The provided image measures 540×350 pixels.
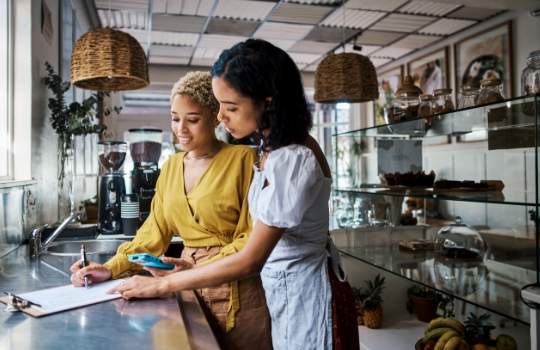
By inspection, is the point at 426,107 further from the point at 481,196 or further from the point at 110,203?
the point at 110,203

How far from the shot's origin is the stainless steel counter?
0.95 metres

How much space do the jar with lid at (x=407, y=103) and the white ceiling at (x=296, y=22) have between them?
2.73 meters

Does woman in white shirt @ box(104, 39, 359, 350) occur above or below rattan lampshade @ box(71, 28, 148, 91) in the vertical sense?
below

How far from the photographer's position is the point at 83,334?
3.27 ft

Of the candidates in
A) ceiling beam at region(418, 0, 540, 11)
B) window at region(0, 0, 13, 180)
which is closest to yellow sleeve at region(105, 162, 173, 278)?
window at region(0, 0, 13, 180)

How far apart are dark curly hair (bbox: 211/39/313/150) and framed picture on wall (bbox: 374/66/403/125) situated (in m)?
7.01

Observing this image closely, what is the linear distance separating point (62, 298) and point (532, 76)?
1.58 m

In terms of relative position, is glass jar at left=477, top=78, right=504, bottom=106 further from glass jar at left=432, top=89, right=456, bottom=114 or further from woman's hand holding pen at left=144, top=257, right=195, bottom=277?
woman's hand holding pen at left=144, top=257, right=195, bottom=277

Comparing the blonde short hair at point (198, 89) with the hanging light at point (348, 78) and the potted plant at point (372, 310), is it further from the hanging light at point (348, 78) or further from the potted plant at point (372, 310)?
the hanging light at point (348, 78)

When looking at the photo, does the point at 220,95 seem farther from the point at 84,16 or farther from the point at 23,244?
the point at 84,16

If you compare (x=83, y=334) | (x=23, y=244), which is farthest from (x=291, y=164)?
(x=23, y=244)

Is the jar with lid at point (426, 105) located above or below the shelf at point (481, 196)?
above

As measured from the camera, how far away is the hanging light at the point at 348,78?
Answer: 369 centimetres

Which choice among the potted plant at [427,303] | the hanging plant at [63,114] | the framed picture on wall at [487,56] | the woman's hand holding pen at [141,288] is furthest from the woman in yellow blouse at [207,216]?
the framed picture on wall at [487,56]
